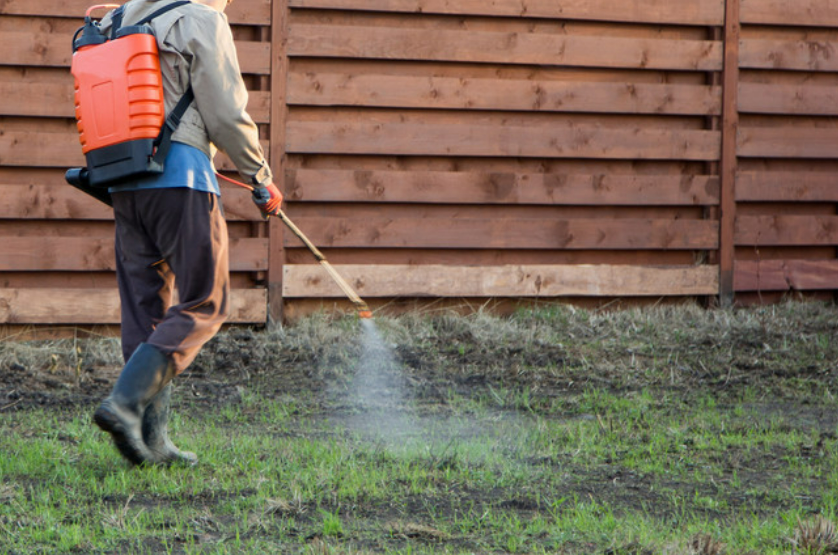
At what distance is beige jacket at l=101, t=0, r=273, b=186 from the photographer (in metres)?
3.47

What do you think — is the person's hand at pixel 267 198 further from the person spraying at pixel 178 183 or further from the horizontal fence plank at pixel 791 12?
the horizontal fence plank at pixel 791 12

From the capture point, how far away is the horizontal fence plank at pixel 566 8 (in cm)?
645

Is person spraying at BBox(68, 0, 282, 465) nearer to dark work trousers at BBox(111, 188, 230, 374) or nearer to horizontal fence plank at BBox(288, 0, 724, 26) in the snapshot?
dark work trousers at BBox(111, 188, 230, 374)

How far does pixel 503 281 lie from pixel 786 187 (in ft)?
6.80

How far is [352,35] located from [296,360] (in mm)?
1994

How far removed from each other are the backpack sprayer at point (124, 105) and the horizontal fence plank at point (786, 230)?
4.60 metres

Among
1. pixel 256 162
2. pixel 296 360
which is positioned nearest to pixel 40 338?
pixel 296 360

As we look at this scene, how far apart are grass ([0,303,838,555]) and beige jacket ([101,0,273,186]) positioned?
3.73 feet

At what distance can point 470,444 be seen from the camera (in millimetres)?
4176

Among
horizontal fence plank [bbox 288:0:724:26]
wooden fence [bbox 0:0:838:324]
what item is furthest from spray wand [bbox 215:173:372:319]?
horizontal fence plank [bbox 288:0:724:26]

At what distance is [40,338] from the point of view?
6090 mm

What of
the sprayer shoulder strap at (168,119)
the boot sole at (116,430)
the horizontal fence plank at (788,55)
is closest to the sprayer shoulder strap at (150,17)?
the sprayer shoulder strap at (168,119)

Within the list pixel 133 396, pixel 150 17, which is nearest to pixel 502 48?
pixel 150 17

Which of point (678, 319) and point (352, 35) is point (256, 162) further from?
point (678, 319)
